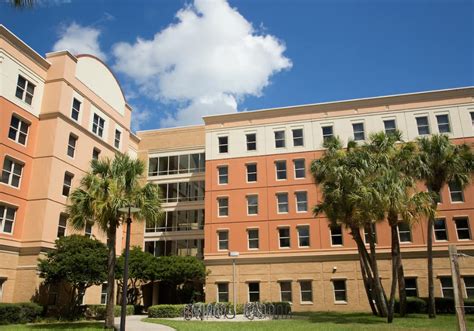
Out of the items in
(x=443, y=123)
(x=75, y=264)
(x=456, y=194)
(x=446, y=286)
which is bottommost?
(x=446, y=286)

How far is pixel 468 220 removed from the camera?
36.6 m

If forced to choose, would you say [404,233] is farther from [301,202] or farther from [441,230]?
[301,202]

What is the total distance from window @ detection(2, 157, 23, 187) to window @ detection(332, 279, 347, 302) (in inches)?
1092

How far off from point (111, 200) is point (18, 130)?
15.2 m

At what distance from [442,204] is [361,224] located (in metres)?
15.0

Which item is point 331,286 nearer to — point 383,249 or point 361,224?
point 383,249

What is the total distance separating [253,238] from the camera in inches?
1606

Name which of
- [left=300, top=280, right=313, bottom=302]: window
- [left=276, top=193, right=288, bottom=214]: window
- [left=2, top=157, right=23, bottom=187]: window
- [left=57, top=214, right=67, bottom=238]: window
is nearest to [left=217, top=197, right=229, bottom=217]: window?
[left=276, top=193, right=288, bottom=214]: window

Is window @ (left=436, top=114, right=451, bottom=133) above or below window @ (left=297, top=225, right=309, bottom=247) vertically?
above

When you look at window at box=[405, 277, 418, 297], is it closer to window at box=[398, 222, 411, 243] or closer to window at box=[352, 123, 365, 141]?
window at box=[398, 222, 411, 243]

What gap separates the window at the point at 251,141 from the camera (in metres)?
43.7

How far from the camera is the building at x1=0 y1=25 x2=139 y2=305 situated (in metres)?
31.1

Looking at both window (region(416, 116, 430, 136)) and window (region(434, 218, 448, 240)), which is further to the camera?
window (region(416, 116, 430, 136))

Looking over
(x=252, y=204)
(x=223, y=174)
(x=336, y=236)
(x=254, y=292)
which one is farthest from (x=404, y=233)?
(x=223, y=174)
